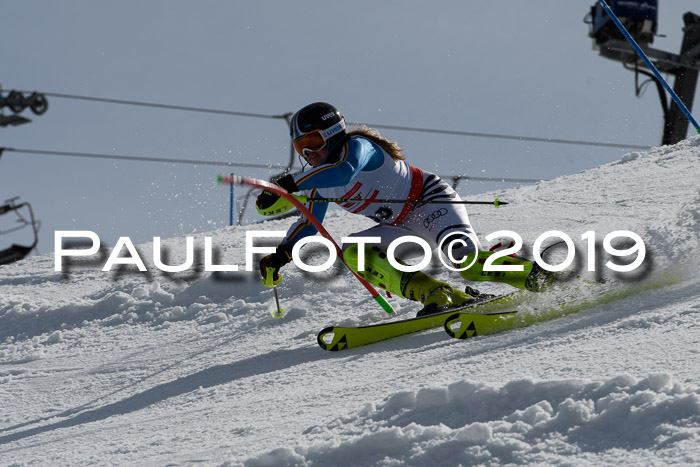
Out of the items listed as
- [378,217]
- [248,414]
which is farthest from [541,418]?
[378,217]

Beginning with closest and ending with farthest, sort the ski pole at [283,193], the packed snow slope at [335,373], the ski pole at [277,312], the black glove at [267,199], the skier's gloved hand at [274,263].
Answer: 1. the packed snow slope at [335,373]
2. the ski pole at [283,193]
3. the black glove at [267,199]
4. the skier's gloved hand at [274,263]
5. the ski pole at [277,312]

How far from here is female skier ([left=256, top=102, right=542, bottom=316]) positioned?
177 inches

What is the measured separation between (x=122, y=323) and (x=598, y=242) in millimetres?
3771

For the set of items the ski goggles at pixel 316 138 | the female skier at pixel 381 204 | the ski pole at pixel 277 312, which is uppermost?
the ski goggles at pixel 316 138

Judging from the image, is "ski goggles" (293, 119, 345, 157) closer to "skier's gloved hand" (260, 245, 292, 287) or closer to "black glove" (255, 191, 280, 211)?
"black glove" (255, 191, 280, 211)

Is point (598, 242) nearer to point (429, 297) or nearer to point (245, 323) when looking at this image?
point (429, 297)

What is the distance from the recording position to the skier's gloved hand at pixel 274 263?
5.04 metres

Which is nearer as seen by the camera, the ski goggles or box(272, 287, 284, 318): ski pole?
the ski goggles

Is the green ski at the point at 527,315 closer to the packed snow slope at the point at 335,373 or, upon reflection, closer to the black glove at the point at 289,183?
the packed snow slope at the point at 335,373

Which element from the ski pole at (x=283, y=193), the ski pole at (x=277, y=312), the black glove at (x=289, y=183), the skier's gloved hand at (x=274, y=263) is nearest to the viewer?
the ski pole at (x=283, y=193)

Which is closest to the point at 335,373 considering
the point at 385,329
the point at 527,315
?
the point at 385,329

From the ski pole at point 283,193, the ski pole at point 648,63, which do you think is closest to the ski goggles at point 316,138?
the ski pole at point 283,193

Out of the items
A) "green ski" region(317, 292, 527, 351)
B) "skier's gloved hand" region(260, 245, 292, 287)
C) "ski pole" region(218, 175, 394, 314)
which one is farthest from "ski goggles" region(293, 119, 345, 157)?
"green ski" region(317, 292, 527, 351)

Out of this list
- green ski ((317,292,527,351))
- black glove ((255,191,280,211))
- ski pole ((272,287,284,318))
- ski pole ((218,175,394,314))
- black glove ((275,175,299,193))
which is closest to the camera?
ski pole ((218,175,394,314))
